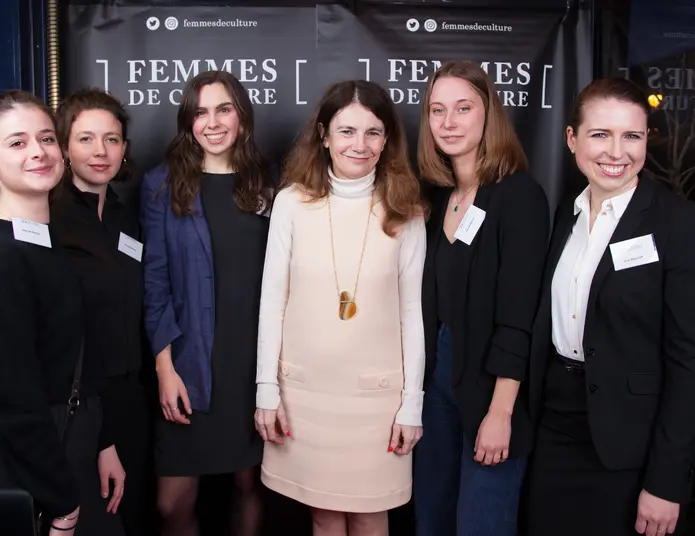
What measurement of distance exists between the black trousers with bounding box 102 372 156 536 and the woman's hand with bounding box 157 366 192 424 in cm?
11

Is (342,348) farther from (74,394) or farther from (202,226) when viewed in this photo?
(74,394)

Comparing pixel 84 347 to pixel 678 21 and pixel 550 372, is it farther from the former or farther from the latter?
pixel 678 21

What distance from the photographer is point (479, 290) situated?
91.0 inches

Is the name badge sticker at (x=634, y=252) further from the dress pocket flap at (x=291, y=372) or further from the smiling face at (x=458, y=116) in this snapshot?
the dress pocket flap at (x=291, y=372)

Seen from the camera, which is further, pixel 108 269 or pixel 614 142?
pixel 108 269

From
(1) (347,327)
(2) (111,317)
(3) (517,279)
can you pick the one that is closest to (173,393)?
(2) (111,317)

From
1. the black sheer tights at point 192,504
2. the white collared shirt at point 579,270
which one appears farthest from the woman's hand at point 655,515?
the black sheer tights at point 192,504

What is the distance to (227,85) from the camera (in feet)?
8.70

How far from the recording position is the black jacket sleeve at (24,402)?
69.7 inches

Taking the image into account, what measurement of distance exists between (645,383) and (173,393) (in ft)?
4.96

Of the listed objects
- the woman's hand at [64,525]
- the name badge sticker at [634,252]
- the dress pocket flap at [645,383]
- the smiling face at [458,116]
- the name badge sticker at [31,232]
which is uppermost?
the smiling face at [458,116]

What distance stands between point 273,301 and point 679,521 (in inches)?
51.9

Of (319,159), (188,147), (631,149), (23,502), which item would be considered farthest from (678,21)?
(23,502)

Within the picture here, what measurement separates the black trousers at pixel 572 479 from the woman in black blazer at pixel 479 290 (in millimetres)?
104
